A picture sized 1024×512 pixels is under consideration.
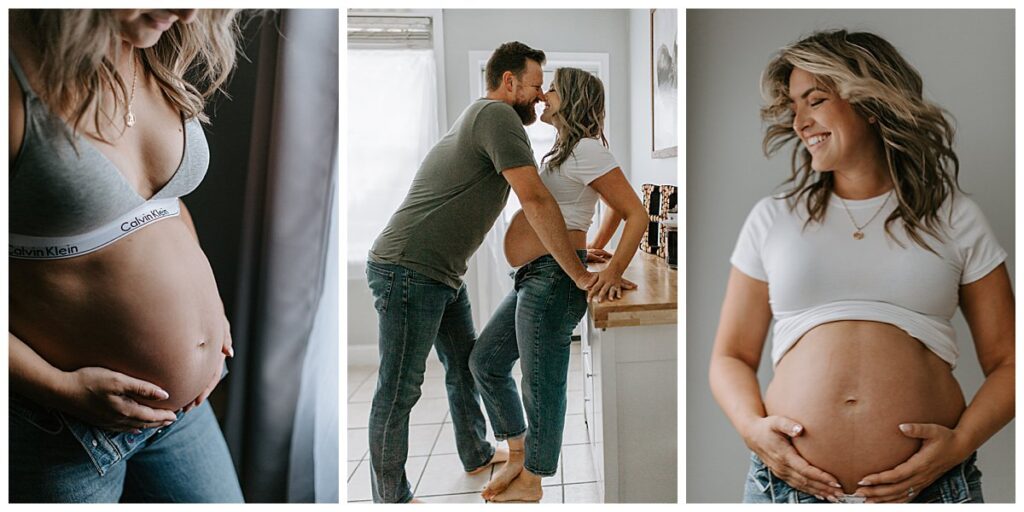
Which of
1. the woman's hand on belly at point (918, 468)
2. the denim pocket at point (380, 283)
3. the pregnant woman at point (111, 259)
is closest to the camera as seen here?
the pregnant woman at point (111, 259)

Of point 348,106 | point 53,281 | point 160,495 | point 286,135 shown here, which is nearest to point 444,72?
point 348,106

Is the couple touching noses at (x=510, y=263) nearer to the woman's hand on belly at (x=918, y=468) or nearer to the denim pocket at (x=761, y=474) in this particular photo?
the denim pocket at (x=761, y=474)

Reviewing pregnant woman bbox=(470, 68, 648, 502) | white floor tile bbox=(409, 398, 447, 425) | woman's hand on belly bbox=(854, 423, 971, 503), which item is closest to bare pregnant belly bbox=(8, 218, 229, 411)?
white floor tile bbox=(409, 398, 447, 425)

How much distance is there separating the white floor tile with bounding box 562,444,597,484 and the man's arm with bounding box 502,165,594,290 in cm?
36

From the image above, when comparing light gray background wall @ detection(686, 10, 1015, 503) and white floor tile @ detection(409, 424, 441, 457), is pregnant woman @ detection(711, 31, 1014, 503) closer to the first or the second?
light gray background wall @ detection(686, 10, 1015, 503)

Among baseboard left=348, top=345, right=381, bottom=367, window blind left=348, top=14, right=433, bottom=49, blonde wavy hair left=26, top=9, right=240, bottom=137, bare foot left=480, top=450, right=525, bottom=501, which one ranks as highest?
window blind left=348, top=14, right=433, bottom=49

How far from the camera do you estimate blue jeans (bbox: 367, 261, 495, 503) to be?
1493mm

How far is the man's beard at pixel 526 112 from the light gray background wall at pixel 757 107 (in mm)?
322

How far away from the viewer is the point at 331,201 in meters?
1.45

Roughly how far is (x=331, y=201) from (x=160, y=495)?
0.70m

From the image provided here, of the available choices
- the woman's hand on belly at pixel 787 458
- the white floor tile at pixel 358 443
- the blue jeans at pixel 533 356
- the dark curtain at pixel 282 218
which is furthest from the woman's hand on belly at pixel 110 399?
the woman's hand on belly at pixel 787 458

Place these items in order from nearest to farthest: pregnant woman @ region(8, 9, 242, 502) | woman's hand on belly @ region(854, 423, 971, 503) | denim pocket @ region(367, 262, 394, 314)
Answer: pregnant woman @ region(8, 9, 242, 502), woman's hand on belly @ region(854, 423, 971, 503), denim pocket @ region(367, 262, 394, 314)

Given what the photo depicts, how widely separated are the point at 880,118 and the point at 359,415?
1.24m

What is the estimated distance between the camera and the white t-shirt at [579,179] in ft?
4.73
